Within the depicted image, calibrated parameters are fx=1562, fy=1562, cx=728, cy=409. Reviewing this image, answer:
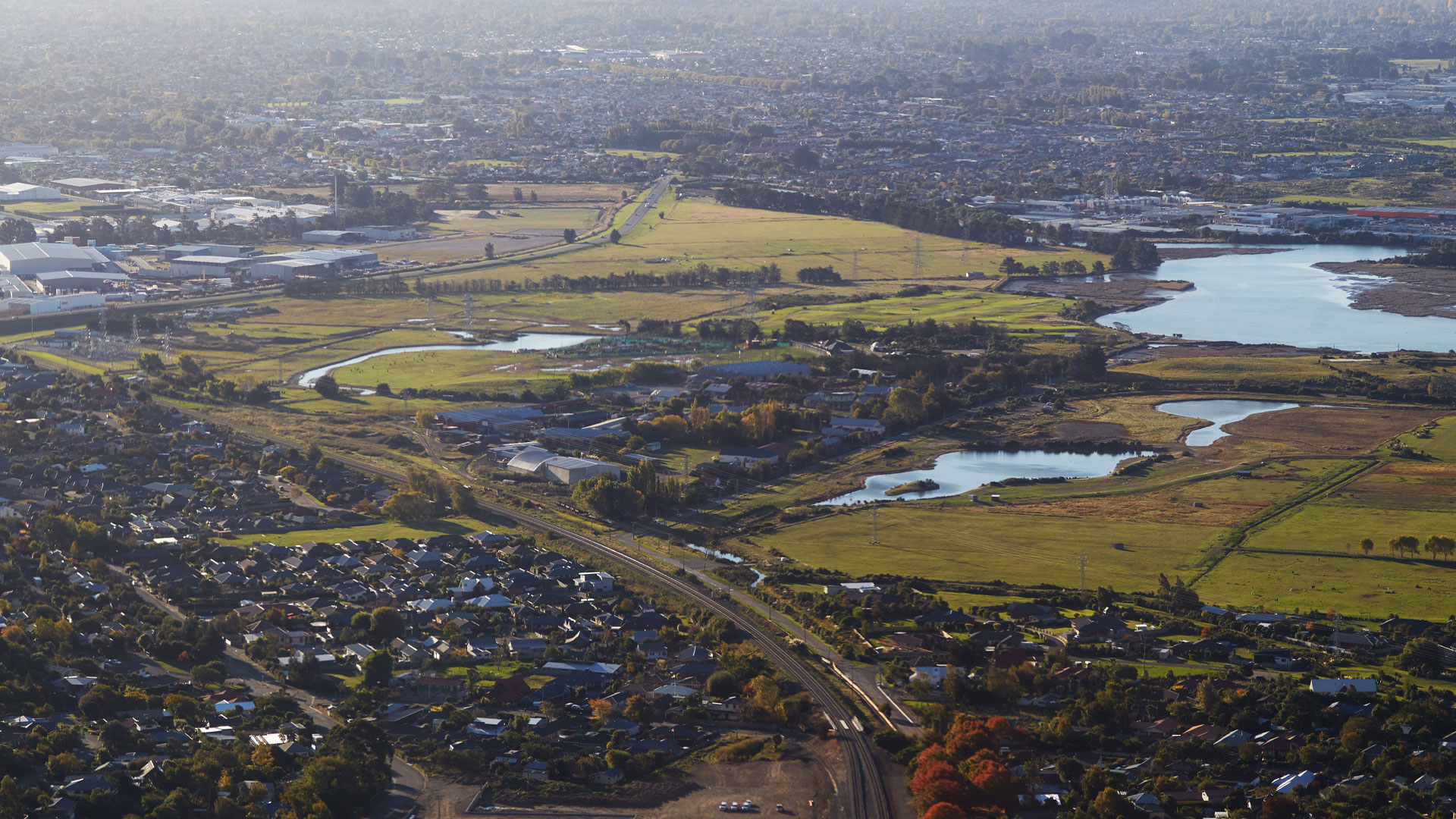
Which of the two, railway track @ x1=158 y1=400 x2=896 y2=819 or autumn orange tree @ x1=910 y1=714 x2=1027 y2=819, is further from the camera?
railway track @ x1=158 y1=400 x2=896 y2=819

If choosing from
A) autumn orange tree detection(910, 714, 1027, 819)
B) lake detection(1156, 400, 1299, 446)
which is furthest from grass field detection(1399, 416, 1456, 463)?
autumn orange tree detection(910, 714, 1027, 819)

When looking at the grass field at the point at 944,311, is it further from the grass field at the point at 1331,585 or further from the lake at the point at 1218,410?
the grass field at the point at 1331,585

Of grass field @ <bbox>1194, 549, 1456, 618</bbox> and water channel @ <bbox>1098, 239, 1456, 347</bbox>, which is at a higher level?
water channel @ <bbox>1098, 239, 1456, 347</bbox>

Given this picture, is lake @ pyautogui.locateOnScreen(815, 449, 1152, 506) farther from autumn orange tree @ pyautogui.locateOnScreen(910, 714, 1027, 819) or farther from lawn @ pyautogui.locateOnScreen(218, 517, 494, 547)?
autumn orange tree @ pyautogui.locateOnScreen(910, 714, 1027, 819)

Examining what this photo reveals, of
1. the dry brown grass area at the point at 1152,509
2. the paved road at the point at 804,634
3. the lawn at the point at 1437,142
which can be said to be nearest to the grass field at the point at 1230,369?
the dry brown grass area at the point at 1152,509

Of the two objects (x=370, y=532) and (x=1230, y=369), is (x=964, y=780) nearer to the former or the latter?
(x=370, y=532)
